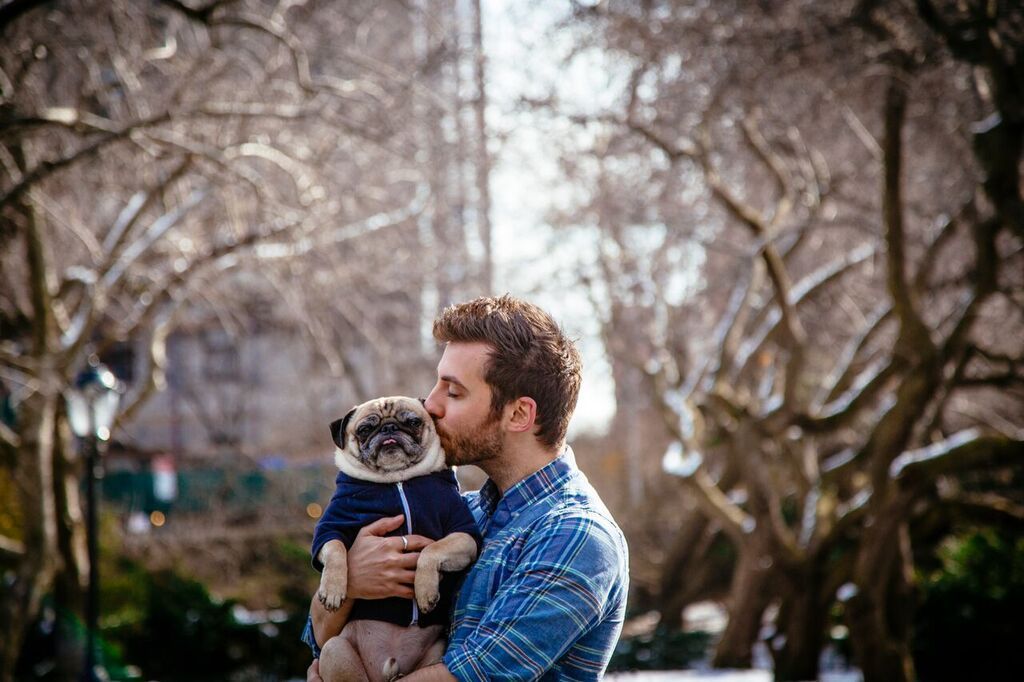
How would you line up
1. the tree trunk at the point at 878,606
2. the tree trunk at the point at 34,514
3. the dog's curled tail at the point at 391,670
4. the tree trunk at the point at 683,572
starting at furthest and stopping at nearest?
1. the tree trunk at the point at 683,572
2. the tree trunk at the point at 34,514
3. the tree trunk at the point at 878,606
4. the dog's curled tail at the point at 391,670

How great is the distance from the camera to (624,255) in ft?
54.2

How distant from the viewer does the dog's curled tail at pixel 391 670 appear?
2.85 meters

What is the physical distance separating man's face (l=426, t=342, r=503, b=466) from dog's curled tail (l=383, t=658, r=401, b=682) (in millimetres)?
572

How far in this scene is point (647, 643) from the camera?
14.4 metres

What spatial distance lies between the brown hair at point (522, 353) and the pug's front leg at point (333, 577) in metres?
0.58

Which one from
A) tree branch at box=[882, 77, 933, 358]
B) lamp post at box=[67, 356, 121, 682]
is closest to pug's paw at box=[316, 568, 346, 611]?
tree branch at box=[882, 77, 933, 358]

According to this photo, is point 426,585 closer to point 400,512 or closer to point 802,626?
point 400,512

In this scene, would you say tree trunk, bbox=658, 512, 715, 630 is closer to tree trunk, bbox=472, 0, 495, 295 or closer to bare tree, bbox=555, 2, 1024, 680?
bare tree, bbox=555, 2, 1024, 680

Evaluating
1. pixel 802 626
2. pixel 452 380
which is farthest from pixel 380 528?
pixel 802 626

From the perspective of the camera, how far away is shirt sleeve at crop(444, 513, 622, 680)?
2.61m

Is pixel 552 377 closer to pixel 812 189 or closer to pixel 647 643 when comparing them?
pixel 812 189

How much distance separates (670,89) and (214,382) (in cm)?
2664

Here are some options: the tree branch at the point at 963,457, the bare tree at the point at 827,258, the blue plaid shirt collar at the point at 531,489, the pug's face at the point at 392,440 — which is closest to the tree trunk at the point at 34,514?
the bare tree at the point at 827,258

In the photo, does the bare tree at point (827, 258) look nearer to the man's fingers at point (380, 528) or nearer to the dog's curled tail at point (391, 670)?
the man's fingers at point (380, 528)
